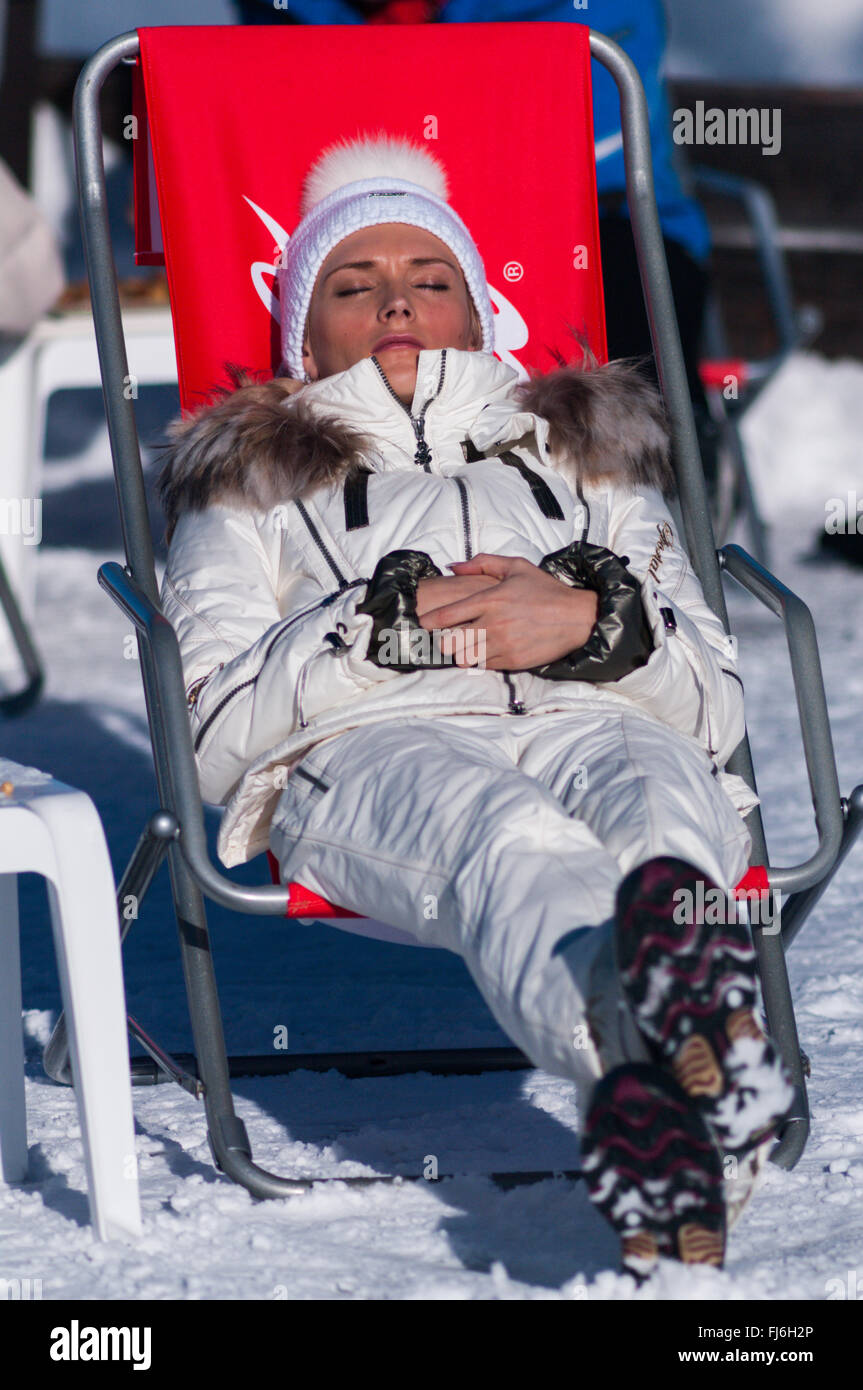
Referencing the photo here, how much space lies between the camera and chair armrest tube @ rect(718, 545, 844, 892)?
192 cm

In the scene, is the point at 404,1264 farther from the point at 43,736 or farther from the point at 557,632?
the point at 43,736

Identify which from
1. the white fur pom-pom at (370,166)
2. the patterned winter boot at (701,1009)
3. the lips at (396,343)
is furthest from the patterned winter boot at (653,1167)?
the white fur pom-pom at (370,166)

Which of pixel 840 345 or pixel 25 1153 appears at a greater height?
pixel 840 345

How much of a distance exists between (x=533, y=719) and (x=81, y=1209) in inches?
28.8

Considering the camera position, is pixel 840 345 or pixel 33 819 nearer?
pixel 33 819

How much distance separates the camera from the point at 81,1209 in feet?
6.10

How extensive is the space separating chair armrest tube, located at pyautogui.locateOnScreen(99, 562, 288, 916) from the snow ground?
0.34m

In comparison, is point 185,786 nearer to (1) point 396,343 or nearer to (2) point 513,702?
(2) point 513,702

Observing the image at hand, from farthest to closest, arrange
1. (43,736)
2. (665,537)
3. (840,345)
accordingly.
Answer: (840,345) → (43,736) → (665,537)

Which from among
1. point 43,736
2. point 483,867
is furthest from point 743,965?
→ point 43,736

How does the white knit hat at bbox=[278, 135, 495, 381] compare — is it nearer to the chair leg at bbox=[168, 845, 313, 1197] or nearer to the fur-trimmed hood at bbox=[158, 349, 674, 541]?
the fur-trimmed hood at bbox=[158, 349, 674, 541]

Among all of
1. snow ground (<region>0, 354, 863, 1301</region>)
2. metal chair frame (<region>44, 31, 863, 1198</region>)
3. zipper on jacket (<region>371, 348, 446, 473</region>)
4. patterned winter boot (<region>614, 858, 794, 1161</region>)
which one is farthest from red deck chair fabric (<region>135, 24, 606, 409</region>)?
patterned winter boot (<region>614, 858, 794, 1161</region>)

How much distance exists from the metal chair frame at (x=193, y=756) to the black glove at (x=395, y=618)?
0.22m

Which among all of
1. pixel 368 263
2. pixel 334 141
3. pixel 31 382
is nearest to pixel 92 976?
pixel 368 263
